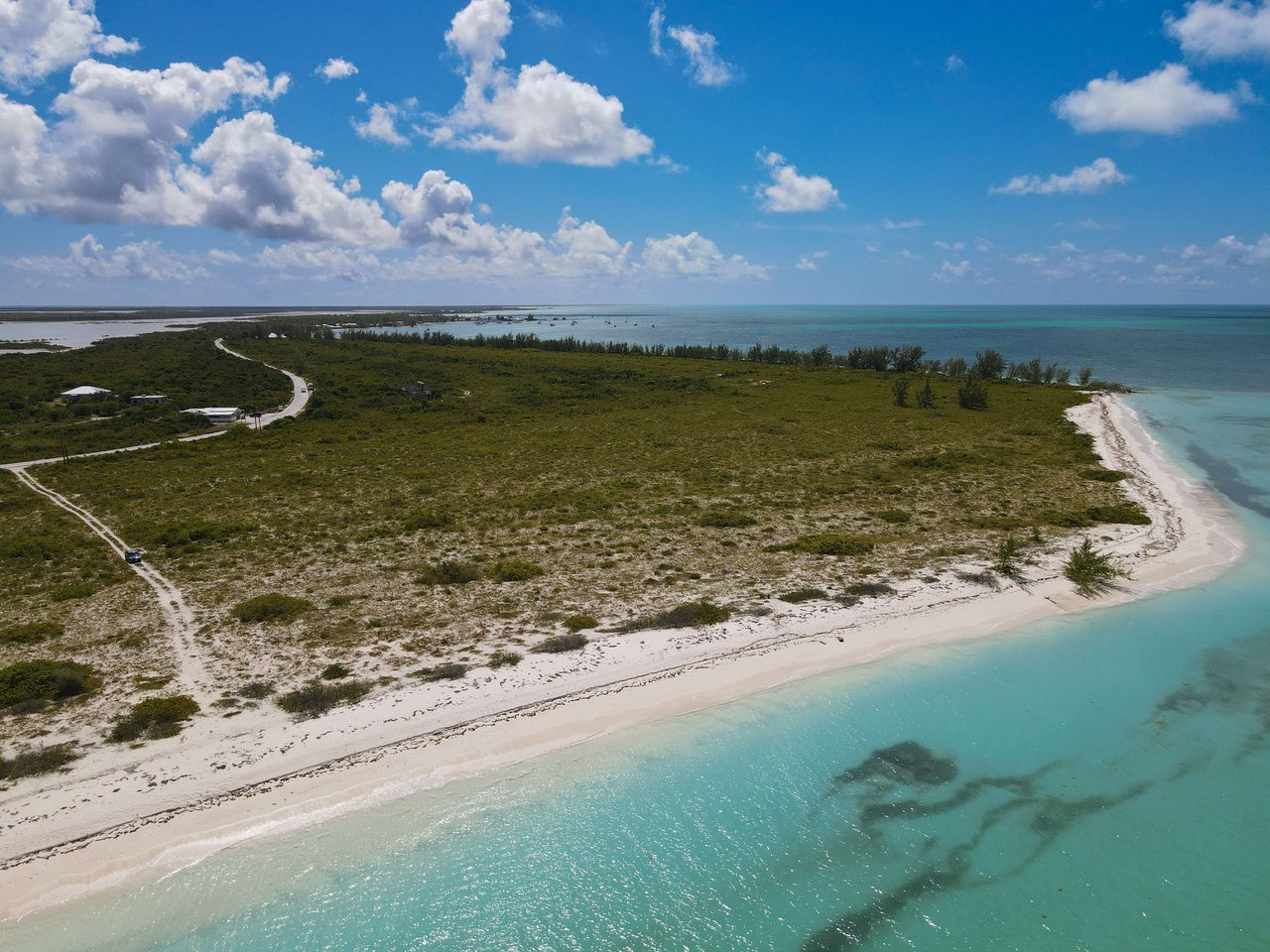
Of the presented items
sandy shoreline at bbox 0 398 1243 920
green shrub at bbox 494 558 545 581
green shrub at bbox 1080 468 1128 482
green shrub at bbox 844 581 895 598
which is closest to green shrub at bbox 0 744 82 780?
sandy shoreline at bbox 0 398 1243 920

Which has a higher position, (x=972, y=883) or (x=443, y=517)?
(x=443, y=517)

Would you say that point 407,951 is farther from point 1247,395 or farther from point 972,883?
point 1247,395

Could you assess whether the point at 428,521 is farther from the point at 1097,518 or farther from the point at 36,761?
the point at 1097,518

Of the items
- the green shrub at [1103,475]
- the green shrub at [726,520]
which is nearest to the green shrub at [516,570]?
the green shrub at [726,520]

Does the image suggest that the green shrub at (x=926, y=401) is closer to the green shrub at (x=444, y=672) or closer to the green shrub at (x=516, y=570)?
the green shrub at (x=516, y=570)

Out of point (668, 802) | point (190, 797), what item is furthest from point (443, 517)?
point (668, 802)

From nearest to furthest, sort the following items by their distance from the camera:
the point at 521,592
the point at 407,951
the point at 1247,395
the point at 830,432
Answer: the point at 407,951 → the point at 521,592 → the point at 830,432 → the point at 1247,395

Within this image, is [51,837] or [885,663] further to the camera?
[885,663]
